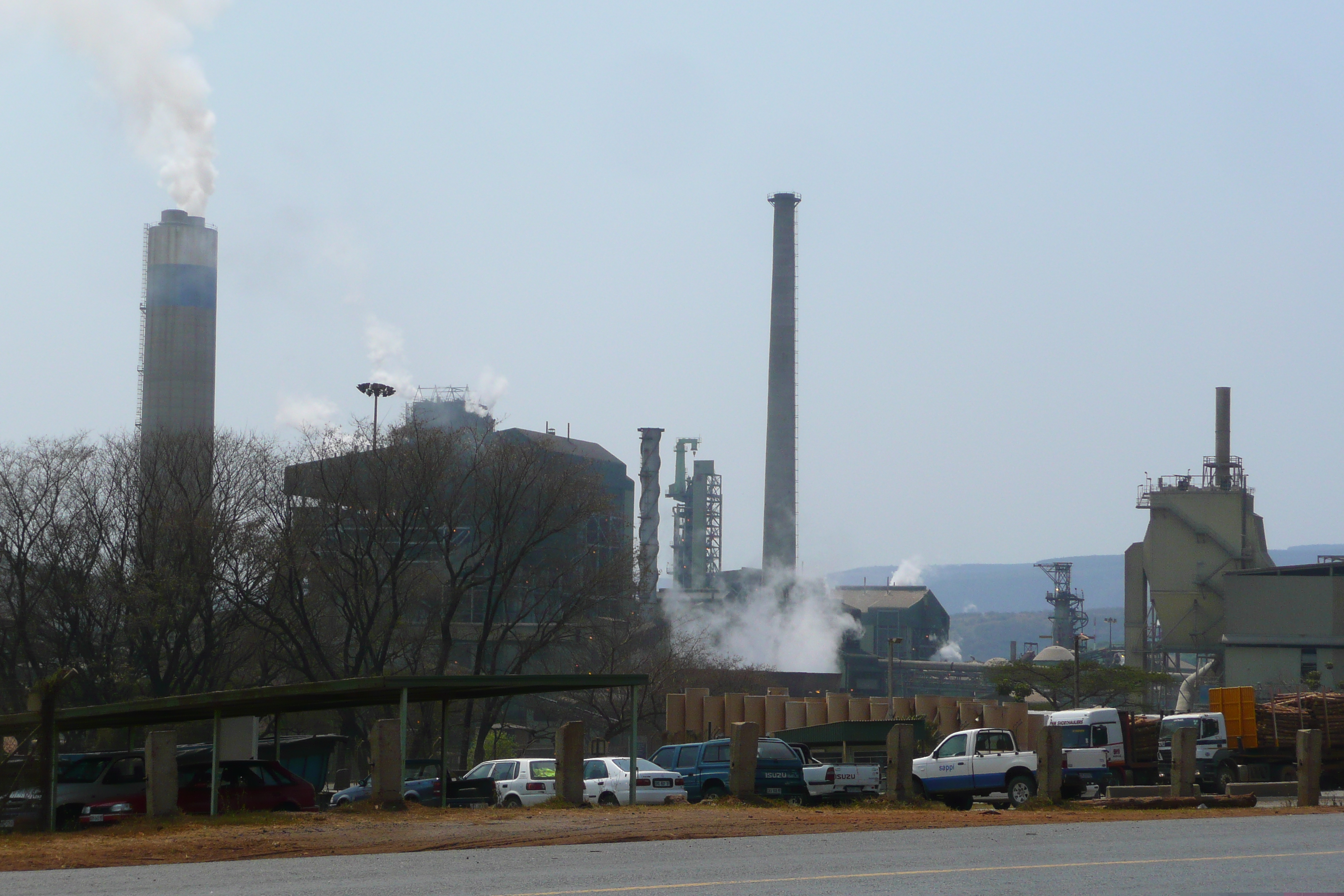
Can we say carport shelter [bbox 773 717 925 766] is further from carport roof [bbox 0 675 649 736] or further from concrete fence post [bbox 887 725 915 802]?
carport roof [bbox 0 675 649 736]

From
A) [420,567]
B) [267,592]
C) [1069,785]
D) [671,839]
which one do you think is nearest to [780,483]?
[420,567]

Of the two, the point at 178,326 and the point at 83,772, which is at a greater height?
the point at 178,326

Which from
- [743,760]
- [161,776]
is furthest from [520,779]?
[161,776]

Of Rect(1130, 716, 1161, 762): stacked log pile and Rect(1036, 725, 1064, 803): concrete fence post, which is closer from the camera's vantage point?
Rect(1036, 725, 1064, 803): concrete fence post

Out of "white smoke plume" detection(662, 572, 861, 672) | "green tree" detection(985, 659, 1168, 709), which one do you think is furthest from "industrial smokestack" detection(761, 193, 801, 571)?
"green tree" detection(985, 659, 1168, 709)

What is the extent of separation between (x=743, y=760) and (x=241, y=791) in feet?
28.1

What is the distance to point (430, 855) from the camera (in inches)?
656

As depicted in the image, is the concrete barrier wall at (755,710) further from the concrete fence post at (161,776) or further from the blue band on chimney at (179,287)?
the blue band on chimney at (179,287)

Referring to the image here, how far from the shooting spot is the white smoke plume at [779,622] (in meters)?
114

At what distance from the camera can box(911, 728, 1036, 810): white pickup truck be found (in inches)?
1069

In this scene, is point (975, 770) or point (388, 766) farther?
point (975, 770)

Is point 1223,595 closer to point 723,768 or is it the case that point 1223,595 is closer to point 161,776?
point 723,768

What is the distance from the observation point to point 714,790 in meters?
27.0

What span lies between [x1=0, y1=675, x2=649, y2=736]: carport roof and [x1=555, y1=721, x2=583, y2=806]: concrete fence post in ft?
2.55
